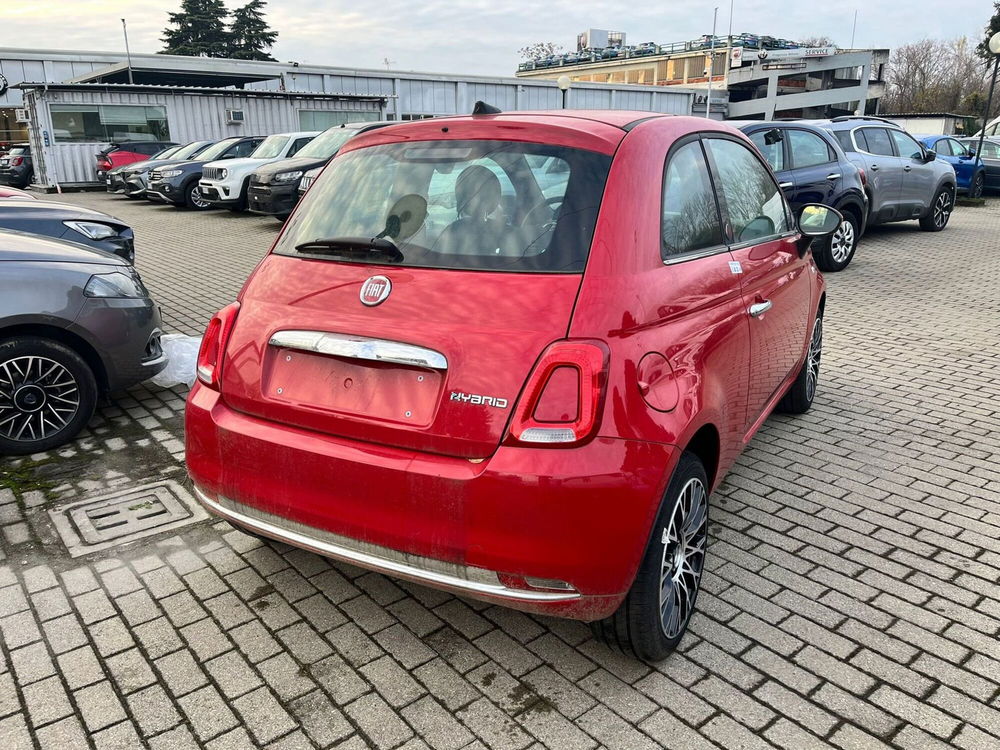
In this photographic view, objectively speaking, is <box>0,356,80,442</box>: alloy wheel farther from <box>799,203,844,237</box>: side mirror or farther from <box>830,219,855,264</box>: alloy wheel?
<box>830,219,855,264</box>: alloy wheel

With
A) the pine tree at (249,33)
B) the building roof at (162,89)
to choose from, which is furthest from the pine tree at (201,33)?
the building roof at (162,89)

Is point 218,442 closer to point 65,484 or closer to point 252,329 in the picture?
point 252,329

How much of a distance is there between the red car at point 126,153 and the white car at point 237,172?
836 centimetres

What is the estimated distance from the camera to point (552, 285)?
2482mm

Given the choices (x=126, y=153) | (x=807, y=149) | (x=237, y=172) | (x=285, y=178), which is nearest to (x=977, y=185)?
(x=807, y=149)

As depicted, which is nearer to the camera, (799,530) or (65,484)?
(799,530)

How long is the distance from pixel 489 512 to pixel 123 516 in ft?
7.66

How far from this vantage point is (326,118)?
99.2ft

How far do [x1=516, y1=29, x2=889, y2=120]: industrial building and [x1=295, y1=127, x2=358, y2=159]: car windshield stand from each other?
48107mm

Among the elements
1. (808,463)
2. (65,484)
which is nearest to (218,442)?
(65,484)

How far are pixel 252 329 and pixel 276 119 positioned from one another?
2838 centimetres

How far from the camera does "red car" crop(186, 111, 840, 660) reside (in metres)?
2.36

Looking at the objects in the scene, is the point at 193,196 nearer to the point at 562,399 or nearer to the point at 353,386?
the point at 353,386

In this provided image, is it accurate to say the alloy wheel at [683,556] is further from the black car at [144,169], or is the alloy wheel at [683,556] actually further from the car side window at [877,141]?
the black car at [144,169]
